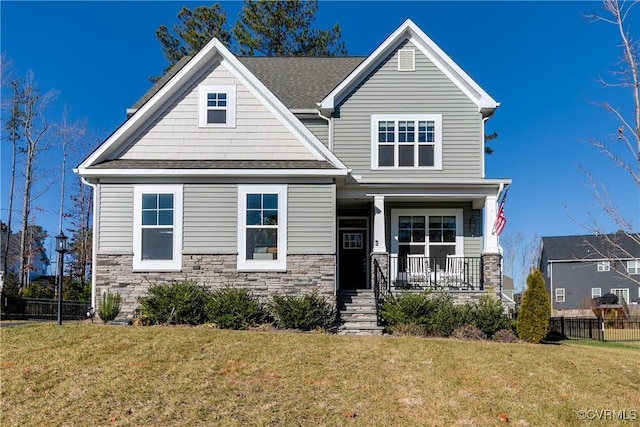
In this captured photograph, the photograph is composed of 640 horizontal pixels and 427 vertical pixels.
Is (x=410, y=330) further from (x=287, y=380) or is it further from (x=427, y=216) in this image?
(x=427, y=216)

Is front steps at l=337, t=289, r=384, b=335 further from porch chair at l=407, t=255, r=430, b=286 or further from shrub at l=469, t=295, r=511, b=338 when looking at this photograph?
shrub at l=469, t=295, r=511, b=338

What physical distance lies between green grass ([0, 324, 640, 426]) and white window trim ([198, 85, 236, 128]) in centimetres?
540

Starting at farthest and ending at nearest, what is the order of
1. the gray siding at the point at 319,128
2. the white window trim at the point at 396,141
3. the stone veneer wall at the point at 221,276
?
the gray siding at the point at 319,128 < the white window trim at the point at 396,141 < the stone veneer wall at the point at 221,276

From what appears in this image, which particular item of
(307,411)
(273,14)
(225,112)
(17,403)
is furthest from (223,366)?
(273,14)

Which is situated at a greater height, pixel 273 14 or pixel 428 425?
pixel 273 14

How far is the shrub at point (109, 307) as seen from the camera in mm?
12094

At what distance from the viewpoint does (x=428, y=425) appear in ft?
22.4

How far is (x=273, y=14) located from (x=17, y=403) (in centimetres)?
2614

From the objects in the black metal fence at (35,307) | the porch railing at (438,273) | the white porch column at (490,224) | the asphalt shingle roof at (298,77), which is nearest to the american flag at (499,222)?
the white porch column at (490,224)

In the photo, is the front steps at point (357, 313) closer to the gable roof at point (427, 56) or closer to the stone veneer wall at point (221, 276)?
the stone veneer wall at point (221, 276)

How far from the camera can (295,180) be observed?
1307 centimetres

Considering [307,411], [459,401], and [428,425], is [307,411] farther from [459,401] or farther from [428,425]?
[459,401]

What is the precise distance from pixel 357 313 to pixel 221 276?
3349 millimetres

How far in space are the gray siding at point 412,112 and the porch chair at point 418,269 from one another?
231cm
